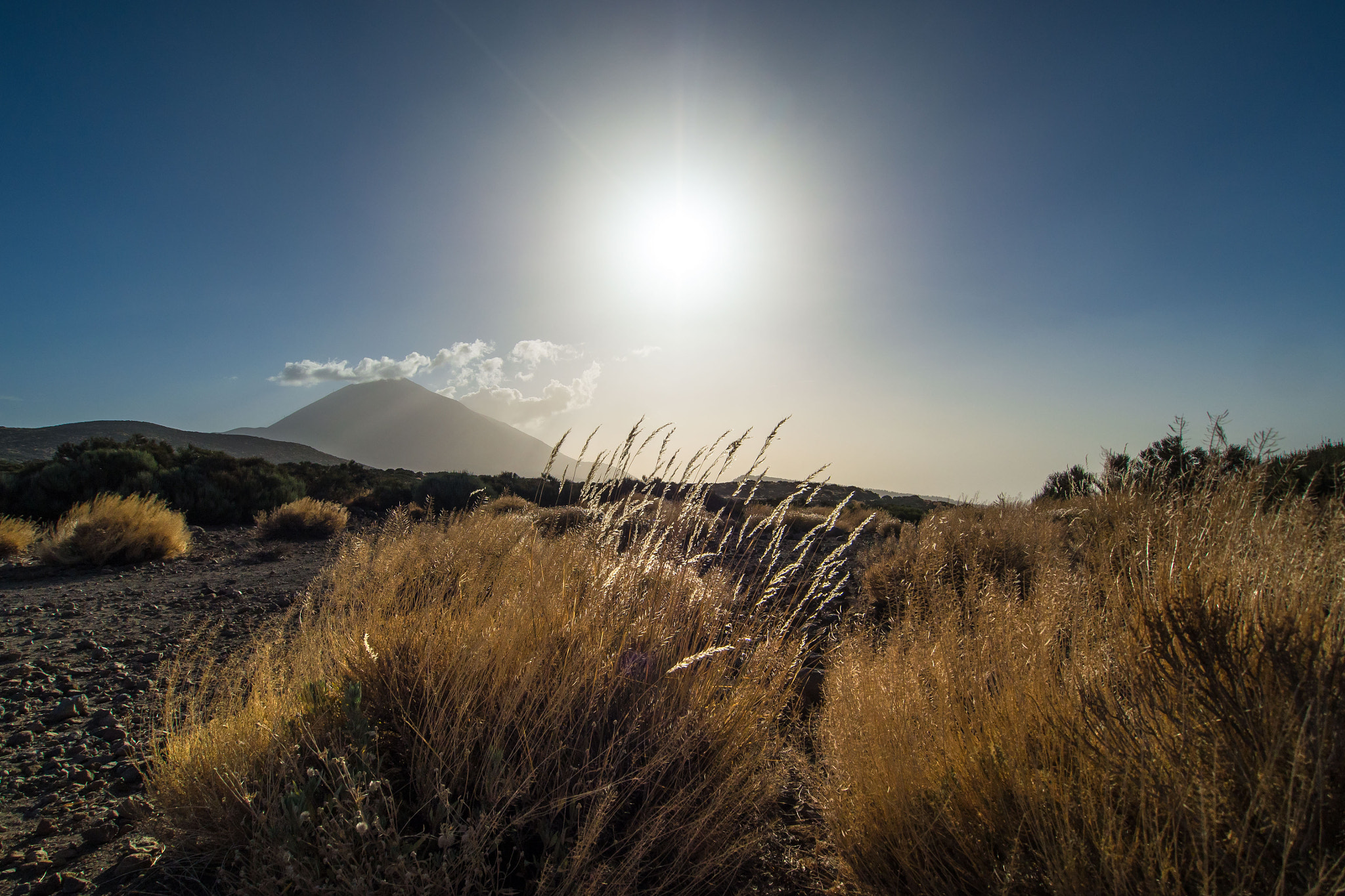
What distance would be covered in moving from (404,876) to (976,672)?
1979 mm

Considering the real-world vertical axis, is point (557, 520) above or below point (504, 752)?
above

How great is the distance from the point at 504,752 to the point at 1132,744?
1.80 meters

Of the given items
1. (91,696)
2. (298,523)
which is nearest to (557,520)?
(298,523)

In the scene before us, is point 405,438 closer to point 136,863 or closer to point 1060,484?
point 1060,484

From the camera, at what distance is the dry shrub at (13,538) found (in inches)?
249

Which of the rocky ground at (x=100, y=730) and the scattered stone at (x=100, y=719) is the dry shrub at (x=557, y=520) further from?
the scattered stone at (x=100, y=719)

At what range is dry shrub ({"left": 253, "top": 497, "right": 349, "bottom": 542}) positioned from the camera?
9.14m

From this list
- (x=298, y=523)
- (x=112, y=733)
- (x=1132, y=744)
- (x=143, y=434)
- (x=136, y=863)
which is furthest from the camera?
→ (x=143, y=434)

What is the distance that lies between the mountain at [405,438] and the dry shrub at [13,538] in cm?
14919

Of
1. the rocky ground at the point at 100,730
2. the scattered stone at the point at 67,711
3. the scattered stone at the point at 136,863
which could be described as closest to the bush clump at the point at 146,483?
the rocky ground at the point at 100,730

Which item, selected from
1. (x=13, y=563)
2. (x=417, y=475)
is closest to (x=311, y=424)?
(x=417, y=475)

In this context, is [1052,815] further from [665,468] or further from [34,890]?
[34,890]

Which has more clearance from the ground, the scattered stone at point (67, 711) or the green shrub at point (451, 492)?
the green shrub at point (451, 492)

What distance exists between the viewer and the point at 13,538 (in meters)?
6.39
